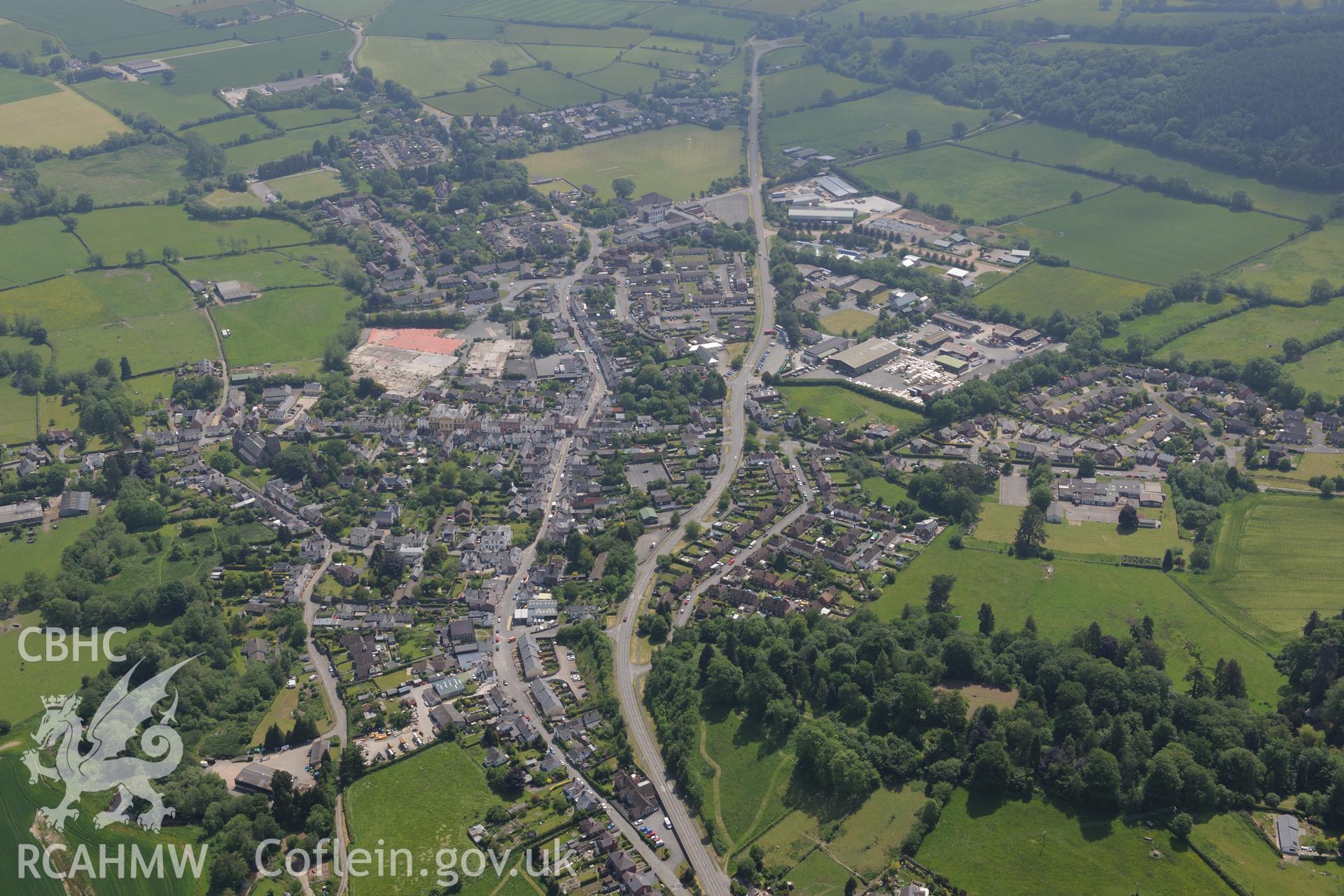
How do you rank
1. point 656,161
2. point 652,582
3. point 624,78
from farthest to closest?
point 624,78, point 656,161, point 652,582

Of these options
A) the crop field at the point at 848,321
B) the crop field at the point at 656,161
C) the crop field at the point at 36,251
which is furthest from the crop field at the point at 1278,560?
the crop field at the point at 36,251

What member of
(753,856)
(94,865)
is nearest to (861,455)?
(753,856)

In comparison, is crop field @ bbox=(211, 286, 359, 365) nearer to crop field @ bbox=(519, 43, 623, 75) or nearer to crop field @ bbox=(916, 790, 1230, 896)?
crop field @ bbox=(519, 43, 623, 75)

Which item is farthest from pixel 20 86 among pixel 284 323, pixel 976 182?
pixel 976 182

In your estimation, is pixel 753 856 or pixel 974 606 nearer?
pixel 753 856

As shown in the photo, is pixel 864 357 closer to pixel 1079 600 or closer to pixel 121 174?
pixel 1079 600

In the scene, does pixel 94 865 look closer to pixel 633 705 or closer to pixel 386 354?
pixel 633 705

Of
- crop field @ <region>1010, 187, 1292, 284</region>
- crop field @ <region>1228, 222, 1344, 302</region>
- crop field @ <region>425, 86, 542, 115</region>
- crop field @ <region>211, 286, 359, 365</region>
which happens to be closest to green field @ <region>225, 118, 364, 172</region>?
crop field @ <region>425, 86, 542, 115</region>

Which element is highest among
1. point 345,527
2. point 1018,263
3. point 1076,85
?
point 1076,85
